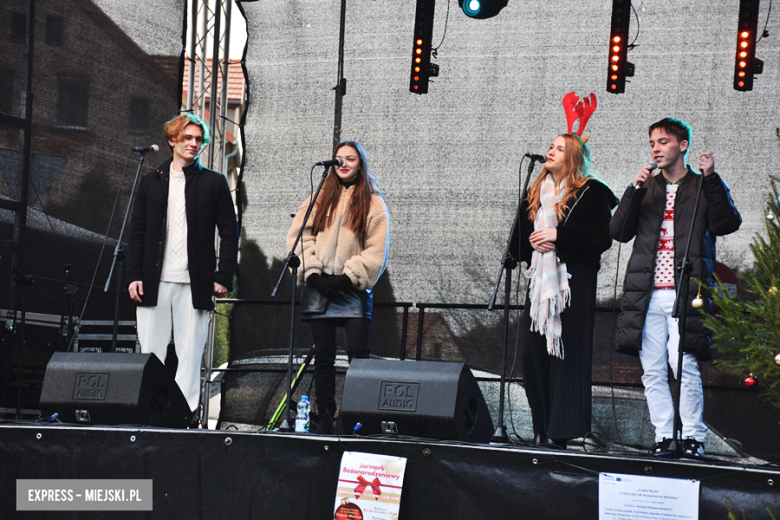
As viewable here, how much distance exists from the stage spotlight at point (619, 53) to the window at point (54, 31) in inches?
134

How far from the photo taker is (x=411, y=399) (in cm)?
269

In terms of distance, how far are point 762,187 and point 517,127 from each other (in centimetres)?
149

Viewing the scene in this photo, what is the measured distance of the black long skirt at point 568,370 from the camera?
320 centimetres

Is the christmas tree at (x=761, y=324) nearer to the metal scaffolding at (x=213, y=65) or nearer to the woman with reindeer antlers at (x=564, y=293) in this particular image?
the woman with reindeer antlers at (x=564, y=293)

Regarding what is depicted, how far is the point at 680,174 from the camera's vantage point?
342cm

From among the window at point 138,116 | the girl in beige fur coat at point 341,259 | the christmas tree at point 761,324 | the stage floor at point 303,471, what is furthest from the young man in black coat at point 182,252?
the christmas tree at point 761,324

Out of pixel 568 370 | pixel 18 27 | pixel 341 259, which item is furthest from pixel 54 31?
pixel 568 370

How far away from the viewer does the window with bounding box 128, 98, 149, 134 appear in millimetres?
5331

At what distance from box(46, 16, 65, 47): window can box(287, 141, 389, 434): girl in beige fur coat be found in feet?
7.52

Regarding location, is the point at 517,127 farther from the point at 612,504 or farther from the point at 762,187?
the point at 612,504

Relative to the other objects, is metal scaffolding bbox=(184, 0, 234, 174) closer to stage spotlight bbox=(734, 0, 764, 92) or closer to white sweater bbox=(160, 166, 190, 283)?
white sweater bbox=(160, 166, 190, 283)

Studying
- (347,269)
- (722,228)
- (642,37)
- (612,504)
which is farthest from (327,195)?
(642,37)

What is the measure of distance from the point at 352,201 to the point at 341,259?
288mm

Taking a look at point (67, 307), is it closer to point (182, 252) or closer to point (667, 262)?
point (182, 252)
